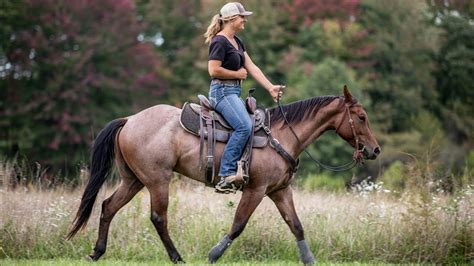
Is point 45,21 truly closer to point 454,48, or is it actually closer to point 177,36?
point 177,36

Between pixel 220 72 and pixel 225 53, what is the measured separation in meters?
0.27

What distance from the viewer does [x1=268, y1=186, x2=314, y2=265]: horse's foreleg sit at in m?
9.80

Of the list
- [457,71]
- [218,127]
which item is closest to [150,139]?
[218,127]

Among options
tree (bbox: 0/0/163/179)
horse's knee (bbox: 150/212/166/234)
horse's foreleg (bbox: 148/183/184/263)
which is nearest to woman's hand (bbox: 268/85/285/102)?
horse's foreleg (bbox: 148/183/184/263)

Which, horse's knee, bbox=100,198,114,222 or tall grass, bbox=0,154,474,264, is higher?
horse's knee, bbox=100,198,114,222

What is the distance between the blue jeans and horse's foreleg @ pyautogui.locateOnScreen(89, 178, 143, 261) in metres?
1.34

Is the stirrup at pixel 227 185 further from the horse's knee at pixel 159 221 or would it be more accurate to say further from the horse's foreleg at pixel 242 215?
the horse's knee at pixel 159 221

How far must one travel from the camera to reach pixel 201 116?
9.74 m

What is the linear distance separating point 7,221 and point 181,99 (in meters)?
30.1

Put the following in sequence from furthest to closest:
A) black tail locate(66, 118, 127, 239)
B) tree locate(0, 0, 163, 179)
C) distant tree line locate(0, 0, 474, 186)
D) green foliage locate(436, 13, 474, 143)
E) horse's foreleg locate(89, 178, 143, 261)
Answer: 1. green foliage locate(436, 13, 474, 143)
2. distant tree line locate(0, 0, 474, 186)
3. tree locate(0, 0, 163, 179)
4. black tail locate(66, 118, 127, 239)
5. horse's foreleg locate(89, 178, 143, 261)

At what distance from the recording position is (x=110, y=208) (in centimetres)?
994

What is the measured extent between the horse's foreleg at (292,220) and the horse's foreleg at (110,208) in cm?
188

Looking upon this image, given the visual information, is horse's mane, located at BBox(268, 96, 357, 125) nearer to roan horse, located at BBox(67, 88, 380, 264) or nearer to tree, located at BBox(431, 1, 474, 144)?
roan horse, located at BBox(67, 88, 380, 264)

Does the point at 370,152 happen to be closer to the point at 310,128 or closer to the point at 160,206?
the point at 310,128
